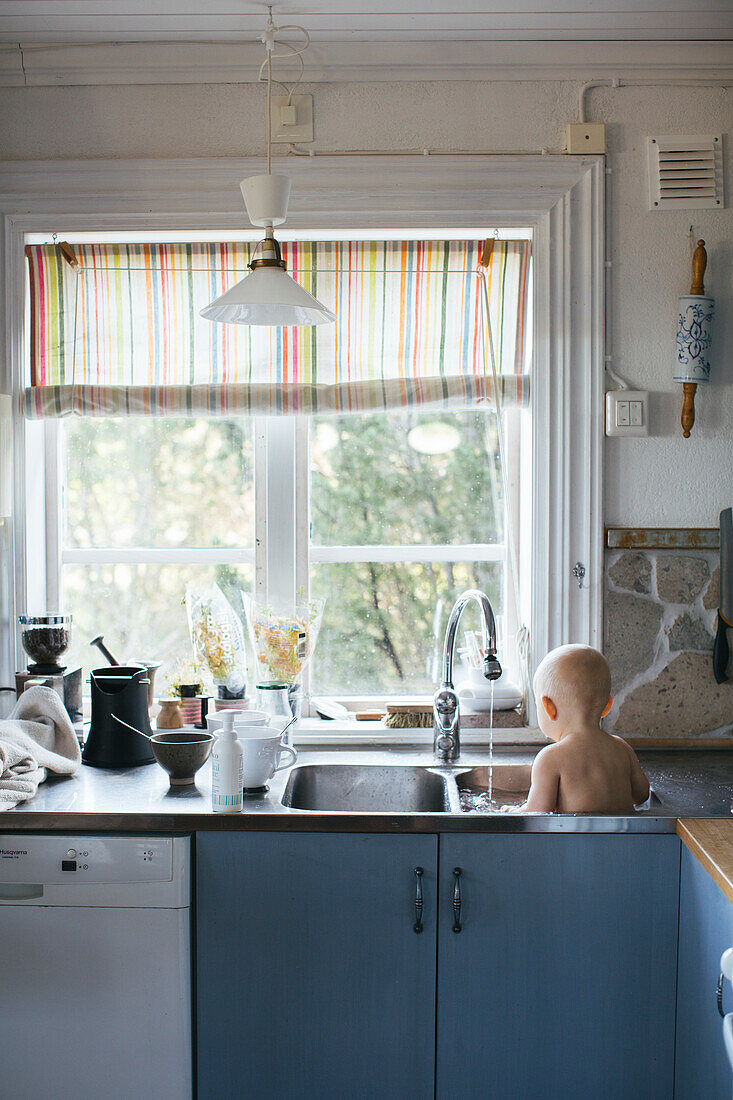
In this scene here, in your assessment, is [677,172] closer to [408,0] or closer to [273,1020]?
[408,0]

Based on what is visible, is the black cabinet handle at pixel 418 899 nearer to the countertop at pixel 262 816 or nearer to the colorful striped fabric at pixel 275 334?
the countertop at pixel 262 816

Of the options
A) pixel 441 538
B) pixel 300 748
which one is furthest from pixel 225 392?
pixel 300 748

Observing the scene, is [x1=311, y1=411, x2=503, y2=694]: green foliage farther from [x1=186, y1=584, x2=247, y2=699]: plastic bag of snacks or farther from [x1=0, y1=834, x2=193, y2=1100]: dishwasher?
[x1=0, y1=834, x2=193, y2=1100]: dishwasher

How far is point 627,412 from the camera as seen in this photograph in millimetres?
2207

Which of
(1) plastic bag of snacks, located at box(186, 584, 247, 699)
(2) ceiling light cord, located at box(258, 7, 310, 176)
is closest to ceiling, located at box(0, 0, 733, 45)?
(2) ceiling light cord, located at box(258, 7, 310, 176)

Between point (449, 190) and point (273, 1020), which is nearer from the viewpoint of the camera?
point (273, 1020)

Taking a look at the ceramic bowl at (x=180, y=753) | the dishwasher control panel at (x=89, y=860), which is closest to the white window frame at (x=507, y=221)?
the ceramic bowl at (x=180, y=753)

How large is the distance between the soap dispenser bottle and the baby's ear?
63 centimetres

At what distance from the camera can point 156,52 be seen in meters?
2.19

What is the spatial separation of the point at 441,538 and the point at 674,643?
26.3 inches

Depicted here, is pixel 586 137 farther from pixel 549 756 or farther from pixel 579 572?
pixel 549 756

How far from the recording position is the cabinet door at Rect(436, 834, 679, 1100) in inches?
66.6

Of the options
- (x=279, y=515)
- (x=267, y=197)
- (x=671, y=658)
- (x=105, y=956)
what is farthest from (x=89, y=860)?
(x=671, y=658)

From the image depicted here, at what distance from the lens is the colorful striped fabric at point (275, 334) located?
2.33 m
